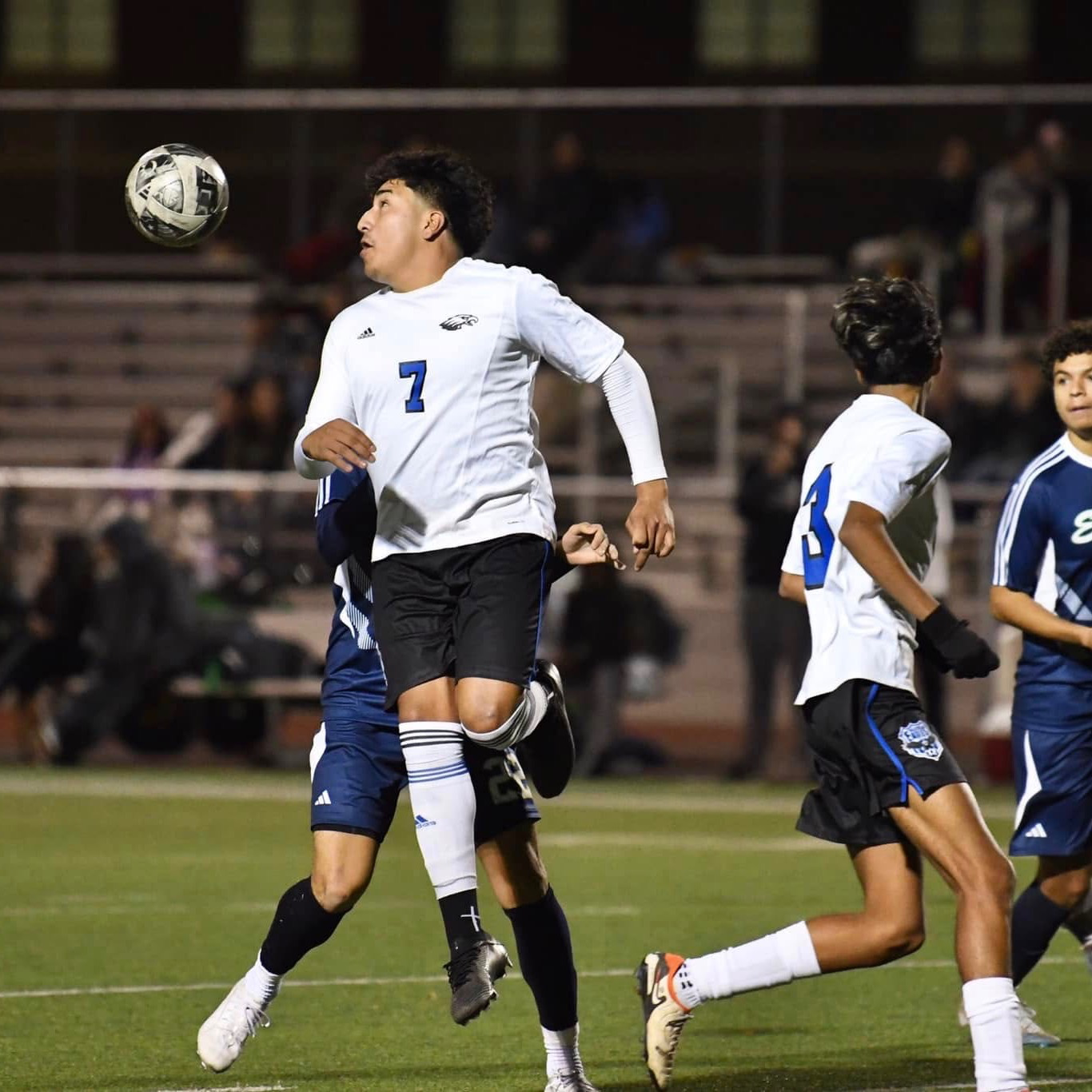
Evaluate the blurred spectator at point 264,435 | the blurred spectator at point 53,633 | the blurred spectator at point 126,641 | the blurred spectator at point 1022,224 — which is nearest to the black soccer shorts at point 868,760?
the blurred spectator at point 126,641

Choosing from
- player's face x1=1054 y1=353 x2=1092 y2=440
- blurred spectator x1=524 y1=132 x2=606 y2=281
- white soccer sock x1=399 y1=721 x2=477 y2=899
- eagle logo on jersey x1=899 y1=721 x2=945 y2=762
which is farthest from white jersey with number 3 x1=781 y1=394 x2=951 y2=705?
blurred spectator x1=524 y1=132 x2=606 y2=281

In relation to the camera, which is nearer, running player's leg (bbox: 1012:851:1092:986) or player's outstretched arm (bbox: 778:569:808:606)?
player's outstretched arm (bbox: 778:569:808:606)

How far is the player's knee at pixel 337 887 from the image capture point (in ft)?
17.8

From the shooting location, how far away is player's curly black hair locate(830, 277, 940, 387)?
5.43 m

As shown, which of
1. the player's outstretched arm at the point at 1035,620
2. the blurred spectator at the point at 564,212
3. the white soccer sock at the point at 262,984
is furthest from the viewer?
the blurred spectator at the point at 564,212

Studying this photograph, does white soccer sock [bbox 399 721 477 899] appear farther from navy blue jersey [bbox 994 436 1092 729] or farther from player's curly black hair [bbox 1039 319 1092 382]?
player's curly black hair [bbox 1039 319 1092 382]

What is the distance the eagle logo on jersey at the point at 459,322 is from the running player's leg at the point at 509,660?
0.51 m

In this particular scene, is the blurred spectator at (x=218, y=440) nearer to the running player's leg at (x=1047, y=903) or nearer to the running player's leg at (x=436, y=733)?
the running player's leg at (x=1047, y=903)

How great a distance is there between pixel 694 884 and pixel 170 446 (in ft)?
31.0

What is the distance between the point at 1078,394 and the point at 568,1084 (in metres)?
2.39

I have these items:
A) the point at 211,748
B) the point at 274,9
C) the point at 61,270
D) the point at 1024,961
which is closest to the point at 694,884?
the point at 1024,961

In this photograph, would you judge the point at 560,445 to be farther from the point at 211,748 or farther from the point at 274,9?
the point at 274,9

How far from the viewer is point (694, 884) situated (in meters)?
10.1

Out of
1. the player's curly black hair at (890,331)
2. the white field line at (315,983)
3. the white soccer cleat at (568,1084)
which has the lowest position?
the white field line at (315,983)
